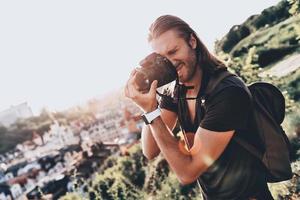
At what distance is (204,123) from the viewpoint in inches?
61.9

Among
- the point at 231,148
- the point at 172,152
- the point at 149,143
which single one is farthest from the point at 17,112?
the point at 231,148

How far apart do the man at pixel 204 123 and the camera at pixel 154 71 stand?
0.03 meters

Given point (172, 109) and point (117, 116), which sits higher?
point (172, 109)

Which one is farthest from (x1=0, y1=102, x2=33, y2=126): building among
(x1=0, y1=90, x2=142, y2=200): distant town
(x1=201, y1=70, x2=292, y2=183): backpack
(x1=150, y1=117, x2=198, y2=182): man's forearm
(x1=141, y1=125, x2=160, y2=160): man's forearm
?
(x1=201, y1=70, x2=292, y2=183): backpack

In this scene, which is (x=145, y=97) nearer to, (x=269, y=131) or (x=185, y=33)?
(x=185, y=33)

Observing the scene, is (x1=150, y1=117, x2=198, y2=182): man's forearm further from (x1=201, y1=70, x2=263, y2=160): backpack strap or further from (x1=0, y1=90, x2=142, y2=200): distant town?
(x1=0, y1=90, x2=142, y2=200): distant town

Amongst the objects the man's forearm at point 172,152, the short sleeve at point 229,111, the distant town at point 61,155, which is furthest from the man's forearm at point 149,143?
the distant town at point 61,155

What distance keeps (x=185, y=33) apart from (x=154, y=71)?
235 mm

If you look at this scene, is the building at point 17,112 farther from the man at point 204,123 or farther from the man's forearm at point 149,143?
the man at point 204,123

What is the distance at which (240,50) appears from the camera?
2489cm

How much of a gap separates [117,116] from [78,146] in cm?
2380

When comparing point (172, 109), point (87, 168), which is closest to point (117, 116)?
point (87, 168)

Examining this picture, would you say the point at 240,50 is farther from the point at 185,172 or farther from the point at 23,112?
the point at 23,112

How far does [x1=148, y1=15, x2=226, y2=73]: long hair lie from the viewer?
176cm
